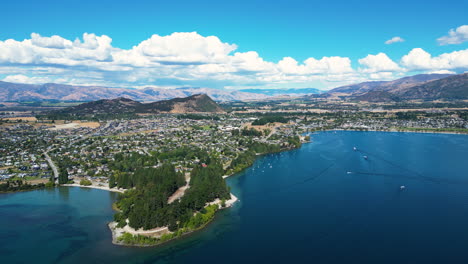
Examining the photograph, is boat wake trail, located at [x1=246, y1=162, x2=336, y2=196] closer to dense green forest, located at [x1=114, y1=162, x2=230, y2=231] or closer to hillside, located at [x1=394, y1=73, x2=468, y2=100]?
dense green forest, located at [x1=114, y1=162, x2=230, y2=231]

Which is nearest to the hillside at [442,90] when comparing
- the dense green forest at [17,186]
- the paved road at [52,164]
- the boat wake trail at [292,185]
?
the boat wake trail at [292,185]

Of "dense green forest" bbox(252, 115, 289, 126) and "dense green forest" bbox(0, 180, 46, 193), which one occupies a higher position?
"dense green forest" bbox(252, 115, 289, 126)

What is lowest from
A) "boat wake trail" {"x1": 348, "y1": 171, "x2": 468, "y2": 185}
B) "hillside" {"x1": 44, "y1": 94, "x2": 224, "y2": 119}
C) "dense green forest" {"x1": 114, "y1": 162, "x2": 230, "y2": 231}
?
"boat wake trail" {"x1": 348, "y1": 171, "x2": 468, "y2": 185}

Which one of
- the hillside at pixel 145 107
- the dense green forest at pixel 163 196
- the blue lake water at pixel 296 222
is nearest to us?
the blue lake water at pixel 296 222

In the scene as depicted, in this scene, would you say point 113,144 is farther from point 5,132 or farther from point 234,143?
point 5,132

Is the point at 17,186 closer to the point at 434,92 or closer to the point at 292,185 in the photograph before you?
the point at 292,185

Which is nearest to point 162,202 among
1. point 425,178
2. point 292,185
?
point 292,185

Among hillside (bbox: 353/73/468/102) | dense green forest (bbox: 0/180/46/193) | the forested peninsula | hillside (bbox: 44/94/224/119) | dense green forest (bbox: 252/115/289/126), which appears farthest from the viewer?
hillside (bbox: 353/73/468/102)

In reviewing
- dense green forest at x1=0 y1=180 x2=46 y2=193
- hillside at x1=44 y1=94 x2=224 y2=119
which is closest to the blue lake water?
dense green forest at x1=0 y1=180 x2=46 y2=193

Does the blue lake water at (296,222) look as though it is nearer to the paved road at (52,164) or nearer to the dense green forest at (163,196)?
the dense green forest at (163,196)
